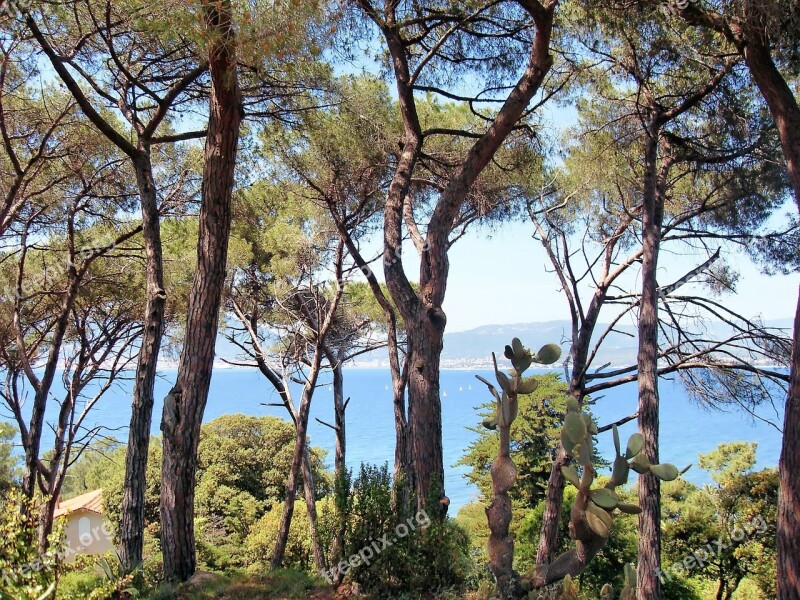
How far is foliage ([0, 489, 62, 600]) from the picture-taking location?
1.91 meters

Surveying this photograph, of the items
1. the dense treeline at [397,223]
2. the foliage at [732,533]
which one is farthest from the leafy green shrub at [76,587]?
the foliage at [732,533]

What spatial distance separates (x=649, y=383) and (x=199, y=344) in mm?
4726

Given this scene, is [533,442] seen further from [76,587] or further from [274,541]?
[76,587]

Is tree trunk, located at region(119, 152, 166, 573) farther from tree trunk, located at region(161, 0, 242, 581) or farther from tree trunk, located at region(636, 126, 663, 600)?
tree trunk, located at region(636, 126, 663, 600)

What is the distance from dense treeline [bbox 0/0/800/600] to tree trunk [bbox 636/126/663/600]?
0.03 meters

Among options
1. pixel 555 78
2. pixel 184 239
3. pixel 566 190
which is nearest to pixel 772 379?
pixel 566 190

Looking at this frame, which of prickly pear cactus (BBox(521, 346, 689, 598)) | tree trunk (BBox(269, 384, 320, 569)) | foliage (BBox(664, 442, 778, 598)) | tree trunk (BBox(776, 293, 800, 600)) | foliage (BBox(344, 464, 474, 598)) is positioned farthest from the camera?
tree trunk (BBox(269, 384, 320, 569))

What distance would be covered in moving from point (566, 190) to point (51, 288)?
7.29 metres

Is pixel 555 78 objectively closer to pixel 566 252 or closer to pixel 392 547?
pixel 566 252

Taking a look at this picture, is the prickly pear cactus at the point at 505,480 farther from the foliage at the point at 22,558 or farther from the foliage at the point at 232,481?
the foliage at the point at 232,481

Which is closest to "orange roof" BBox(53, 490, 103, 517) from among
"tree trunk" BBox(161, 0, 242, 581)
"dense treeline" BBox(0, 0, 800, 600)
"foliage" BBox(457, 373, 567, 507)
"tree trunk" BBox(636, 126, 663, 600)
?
"dense treeline" BBox(0, 0, 800, 600)

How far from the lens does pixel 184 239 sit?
9.34 m

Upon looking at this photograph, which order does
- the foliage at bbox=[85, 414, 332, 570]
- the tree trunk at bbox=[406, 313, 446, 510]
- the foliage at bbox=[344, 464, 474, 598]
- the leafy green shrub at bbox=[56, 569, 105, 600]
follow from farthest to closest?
1. the foliage at bbox=[85, 414, 332, 570]
2. the tree trunk at bbox=[406, 313, 446, 510]
3. the foliage at bbox=[344, 464, 474, 598]
4. the leafy green shrub at bbox=[56, 569, 105, 600]

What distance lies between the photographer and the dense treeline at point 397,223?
160 inches
